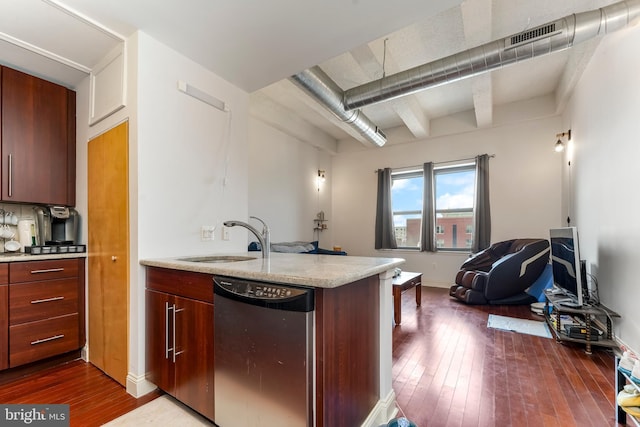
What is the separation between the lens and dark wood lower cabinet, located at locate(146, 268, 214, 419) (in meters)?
1.51

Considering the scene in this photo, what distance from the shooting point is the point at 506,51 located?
2545mm

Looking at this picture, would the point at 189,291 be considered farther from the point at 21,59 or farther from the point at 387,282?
the point at 21,59

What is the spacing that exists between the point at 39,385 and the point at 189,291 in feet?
4.66

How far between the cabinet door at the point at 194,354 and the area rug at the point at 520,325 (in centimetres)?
303

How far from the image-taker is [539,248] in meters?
4.00

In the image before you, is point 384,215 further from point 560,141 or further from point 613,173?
point 613,173

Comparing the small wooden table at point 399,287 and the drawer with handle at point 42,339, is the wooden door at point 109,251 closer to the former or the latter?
→ the drawer with handle at point 42,339

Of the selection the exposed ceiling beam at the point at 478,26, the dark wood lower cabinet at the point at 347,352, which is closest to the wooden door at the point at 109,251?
the dark wood lower cabinet at the point at 347,352

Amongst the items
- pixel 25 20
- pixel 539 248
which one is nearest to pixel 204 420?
pixel 25 20

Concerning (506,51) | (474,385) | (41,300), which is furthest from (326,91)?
(41,300)

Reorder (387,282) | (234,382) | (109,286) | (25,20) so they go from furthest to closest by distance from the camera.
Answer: (109,286)
(25,20)
(387,282)
(234,382)

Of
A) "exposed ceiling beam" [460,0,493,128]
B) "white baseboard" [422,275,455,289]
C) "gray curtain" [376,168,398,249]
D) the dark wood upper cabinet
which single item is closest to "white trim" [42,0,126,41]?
the dark wood upper cabinet

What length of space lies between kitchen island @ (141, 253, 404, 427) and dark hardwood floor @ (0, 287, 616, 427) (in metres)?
0.33

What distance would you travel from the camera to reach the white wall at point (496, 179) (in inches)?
182
